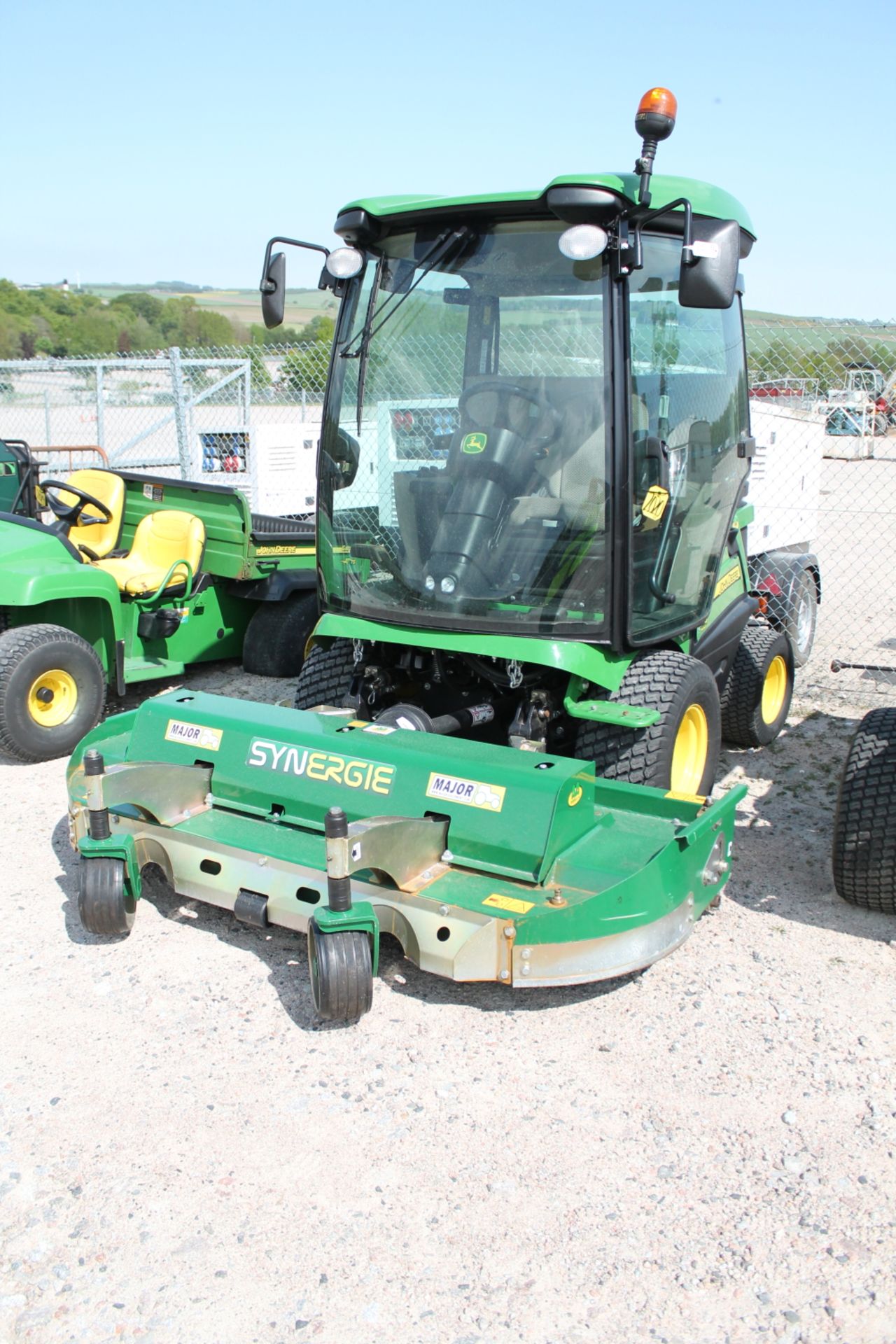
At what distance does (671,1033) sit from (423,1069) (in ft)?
2.30

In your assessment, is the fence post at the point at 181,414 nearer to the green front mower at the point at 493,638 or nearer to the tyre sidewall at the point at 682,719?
the green front mower at the point at 493,638

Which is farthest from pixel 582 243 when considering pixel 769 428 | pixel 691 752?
pixel 769 428

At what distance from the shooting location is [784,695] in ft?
19.1

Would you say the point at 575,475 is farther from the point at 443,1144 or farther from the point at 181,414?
the point at 181,414

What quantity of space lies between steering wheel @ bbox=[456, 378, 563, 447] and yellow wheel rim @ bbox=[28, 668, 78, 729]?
271 centimetres

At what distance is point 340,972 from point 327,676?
1618mm

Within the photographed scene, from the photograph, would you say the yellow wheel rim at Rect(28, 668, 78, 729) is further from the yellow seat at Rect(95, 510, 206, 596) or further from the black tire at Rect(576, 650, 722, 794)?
the black tire at Rect(576, 650, 722, 794)

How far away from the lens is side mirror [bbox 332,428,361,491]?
4.10m

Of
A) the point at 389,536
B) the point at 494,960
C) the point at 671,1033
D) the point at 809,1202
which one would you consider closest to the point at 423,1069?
the point at 494,960

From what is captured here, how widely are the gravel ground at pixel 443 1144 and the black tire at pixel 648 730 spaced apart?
0.56 m

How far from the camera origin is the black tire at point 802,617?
6863mm

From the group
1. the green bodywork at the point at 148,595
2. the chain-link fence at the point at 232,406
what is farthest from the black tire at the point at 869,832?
the chain-link fence at the point at 232,406

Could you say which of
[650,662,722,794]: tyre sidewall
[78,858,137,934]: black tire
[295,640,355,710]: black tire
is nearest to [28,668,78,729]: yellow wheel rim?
[295,640,355,710]: black tire

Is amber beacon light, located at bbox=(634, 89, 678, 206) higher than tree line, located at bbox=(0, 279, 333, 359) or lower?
lower
